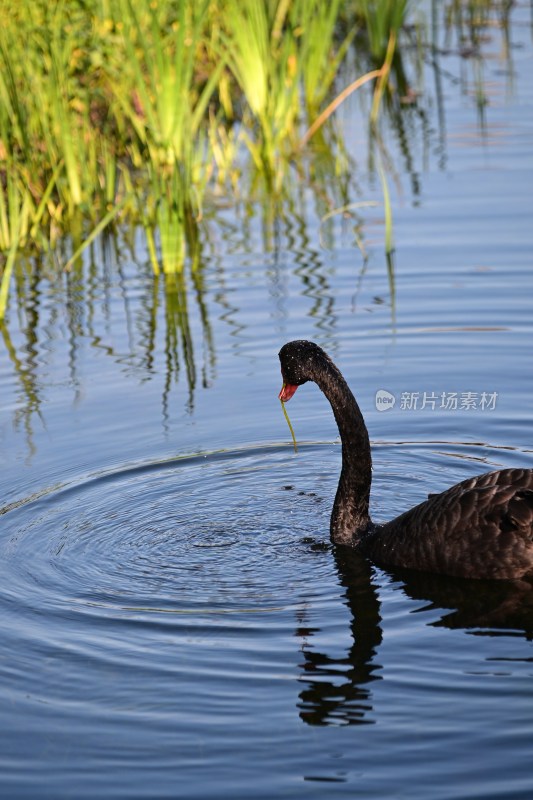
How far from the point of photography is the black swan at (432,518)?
18.0 feet

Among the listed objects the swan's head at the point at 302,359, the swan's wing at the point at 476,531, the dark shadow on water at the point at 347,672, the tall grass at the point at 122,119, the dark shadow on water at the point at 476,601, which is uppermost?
the tall grass at the point at 122,119

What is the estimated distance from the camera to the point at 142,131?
10.9 metres

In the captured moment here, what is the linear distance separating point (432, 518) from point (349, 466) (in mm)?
645

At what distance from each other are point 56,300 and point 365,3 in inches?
323

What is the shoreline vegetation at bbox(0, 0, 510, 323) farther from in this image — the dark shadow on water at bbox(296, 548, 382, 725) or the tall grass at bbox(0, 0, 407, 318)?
the dark shadow on water at bbox(296, 548, 382, 725)

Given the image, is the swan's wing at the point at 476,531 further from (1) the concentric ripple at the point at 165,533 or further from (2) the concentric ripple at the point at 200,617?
(1) the concentric ripple at the point at 165,533

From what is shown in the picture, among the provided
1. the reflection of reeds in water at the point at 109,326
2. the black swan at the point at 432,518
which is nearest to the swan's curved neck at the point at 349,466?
the black swan at the point at 432,518

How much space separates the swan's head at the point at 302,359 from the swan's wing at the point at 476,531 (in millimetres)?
834

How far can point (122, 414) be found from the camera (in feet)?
26.8

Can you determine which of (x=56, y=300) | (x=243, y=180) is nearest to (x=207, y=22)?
(x=243, y=180)

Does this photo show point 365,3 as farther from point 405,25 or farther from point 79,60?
point 79,60

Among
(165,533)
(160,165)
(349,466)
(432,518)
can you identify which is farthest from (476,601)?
(160,165)

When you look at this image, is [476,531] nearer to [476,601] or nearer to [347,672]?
[476,601]

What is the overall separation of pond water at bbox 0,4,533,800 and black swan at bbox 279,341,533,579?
0.12 meters
